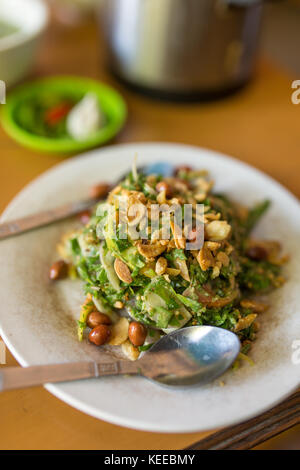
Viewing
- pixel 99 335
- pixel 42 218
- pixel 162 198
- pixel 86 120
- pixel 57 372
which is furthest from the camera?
pixel 86 120

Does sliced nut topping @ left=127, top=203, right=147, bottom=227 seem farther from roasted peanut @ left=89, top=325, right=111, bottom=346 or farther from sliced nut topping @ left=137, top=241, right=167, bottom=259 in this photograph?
roasted peanut @ left=89, top=325, right=111, bottom=346

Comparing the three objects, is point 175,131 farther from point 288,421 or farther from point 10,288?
point 288,421

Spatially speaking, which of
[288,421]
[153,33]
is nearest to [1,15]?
[153,33]

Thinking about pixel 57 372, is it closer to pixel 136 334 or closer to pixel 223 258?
pixel 136 334

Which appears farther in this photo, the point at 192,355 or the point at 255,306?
the point at 255,306

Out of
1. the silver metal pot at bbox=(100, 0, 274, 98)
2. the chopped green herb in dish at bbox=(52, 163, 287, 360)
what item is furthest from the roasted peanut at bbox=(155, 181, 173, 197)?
the silver metal pot at bbox=(100, 0, 274, 98)

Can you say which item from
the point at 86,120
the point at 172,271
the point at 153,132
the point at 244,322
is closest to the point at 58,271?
the point at 172,271

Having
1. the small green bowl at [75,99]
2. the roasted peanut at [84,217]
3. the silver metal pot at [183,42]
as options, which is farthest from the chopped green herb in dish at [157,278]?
the silver metal pot at [183,42]
